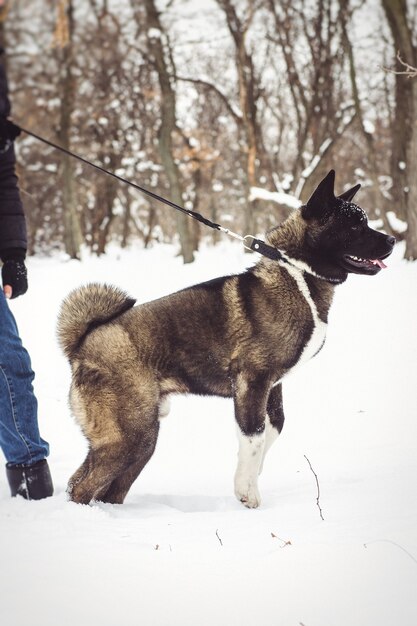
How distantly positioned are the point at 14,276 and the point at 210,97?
24.2m

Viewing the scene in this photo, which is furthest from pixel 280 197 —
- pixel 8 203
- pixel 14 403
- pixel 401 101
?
pixel 14 403

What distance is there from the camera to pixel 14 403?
3008 mm

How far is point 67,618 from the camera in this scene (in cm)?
178

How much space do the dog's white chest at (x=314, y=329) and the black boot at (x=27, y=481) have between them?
162cm

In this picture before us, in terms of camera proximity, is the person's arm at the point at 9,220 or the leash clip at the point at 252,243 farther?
the leash clip at the point at 252,243

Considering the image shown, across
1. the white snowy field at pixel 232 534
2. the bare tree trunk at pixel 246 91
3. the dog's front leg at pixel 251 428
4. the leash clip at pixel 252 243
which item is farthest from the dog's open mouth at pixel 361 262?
the bare tree trunk at pixel 246 91

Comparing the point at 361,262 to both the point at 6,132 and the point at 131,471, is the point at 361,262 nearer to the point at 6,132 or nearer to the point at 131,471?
the point at 131,471

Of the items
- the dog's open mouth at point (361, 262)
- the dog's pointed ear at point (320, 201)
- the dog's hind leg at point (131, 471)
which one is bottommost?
the dog's hind leg at point (131, 471)

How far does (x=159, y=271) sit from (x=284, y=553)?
1256 centimetres

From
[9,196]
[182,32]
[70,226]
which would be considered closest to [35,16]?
[182,32]

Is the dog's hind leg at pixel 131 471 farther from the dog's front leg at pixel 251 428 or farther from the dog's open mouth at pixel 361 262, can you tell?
the dog's open mouth at pixel 361 262

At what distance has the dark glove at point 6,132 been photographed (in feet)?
9.96

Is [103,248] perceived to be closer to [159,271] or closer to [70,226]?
[70,226]

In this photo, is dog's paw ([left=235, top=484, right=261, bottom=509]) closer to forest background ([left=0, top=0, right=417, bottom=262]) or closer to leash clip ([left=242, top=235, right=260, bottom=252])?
leash clip ([left=242, top=235, right=260, bottom=252])
